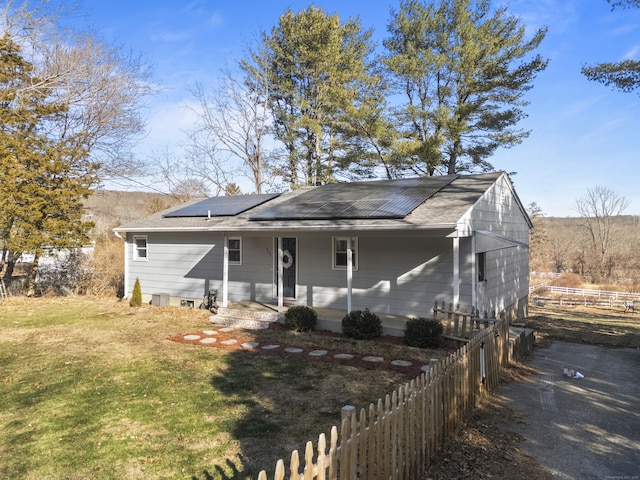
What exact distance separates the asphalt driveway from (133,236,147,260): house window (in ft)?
45.0

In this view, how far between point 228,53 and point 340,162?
10011 mm

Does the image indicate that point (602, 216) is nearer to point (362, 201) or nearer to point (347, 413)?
point (362, 201)

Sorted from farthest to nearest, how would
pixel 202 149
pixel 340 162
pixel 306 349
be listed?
pixel 202 149 → pixel 340 162 → pixel 306 349

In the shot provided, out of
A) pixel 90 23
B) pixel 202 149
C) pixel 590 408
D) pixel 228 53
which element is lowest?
pixel 590 408

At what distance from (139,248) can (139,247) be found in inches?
1.7

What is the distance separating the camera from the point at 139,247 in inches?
632

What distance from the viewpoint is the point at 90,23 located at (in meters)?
17.3

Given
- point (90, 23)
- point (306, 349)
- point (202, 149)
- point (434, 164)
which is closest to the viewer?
point (306, 349)

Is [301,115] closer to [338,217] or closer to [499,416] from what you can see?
[338,217]

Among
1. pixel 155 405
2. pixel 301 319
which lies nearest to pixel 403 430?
pixel 155 405

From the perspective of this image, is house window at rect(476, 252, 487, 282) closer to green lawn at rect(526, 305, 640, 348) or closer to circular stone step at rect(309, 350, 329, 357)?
green lawn at rect(526, 305, 640, 348)

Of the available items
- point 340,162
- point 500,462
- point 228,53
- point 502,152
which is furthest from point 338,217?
point 228,53

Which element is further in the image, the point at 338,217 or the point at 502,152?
the point at 502,152

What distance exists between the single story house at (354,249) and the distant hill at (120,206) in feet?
31.7
